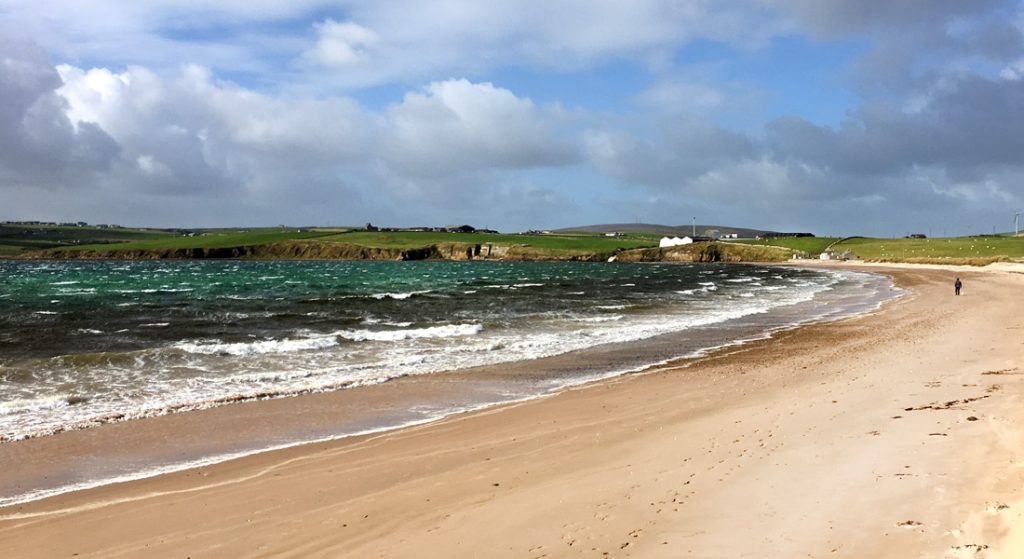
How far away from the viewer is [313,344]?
1020 inches

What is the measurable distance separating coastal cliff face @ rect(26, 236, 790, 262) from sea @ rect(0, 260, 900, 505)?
126640mm

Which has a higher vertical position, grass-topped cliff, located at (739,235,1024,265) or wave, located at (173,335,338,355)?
grass-topped cliff, located at (739,235,1024,265)

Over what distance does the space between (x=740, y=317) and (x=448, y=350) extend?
18404mm

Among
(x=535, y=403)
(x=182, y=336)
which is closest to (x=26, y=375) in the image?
(x=182, y=336)

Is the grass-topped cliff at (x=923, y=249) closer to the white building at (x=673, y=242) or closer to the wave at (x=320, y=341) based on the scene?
the white building at (x=673, y=242)

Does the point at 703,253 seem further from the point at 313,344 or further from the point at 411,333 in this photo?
the point at 313,344

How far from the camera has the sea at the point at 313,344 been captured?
15.9 metres

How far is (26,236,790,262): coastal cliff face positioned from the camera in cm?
17462

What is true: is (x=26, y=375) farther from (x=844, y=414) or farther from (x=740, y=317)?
(x=740, y=317)

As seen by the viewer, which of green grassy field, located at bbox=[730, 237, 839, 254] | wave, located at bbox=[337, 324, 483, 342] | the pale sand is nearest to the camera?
the pale sand

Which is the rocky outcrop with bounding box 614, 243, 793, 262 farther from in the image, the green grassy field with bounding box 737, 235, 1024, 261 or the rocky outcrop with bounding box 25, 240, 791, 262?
the green grassy field with bounding box 737, 235, 1024, 261

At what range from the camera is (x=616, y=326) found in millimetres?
32406

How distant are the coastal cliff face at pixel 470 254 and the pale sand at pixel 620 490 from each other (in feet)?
533

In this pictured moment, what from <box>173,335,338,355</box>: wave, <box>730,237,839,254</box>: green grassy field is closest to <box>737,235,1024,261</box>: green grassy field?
<box>730,237,839,254</box>: green grassy field
